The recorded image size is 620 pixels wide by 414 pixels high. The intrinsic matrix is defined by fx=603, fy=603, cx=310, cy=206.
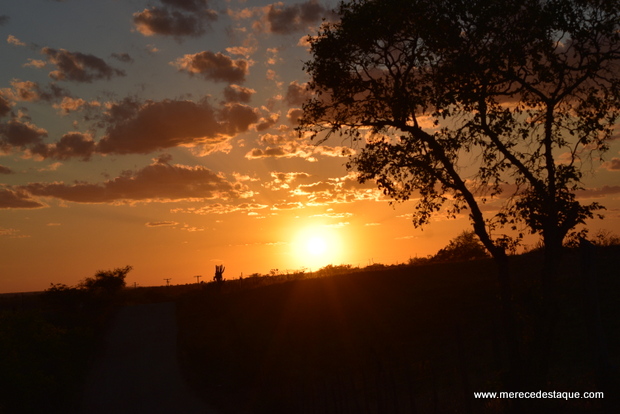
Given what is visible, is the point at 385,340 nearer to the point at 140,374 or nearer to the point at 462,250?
the point at 140,374

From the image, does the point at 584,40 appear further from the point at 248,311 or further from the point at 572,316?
the point at 248,311

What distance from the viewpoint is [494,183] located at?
17031 millimetres

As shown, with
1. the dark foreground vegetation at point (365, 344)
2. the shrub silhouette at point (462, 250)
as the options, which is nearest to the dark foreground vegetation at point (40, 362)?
the dark foreground vegetation at point (365, 344)

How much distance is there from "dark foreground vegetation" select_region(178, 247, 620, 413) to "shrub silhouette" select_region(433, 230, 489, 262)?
914 inches

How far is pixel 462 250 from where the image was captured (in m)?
65.5

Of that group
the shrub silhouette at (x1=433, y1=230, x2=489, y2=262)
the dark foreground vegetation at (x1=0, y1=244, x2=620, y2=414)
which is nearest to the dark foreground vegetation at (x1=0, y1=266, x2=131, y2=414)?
the dark foreground vegetation at (x1=0, y1=244, x2=620, y2=414)

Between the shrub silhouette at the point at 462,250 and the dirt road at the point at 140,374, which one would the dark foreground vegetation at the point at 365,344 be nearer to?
the dirt road at the point at 140,374

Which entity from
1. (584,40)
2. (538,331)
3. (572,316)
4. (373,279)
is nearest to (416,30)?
(584,40)

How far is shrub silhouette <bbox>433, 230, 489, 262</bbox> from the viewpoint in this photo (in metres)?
63.3

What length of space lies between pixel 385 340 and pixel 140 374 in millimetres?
12415

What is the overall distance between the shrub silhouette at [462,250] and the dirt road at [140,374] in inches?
1231

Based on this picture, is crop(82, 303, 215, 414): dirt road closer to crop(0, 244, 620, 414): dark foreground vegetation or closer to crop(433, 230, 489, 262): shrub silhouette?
crop(0, 244, 620, 414): dark foreground vegetation

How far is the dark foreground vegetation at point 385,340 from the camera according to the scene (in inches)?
604

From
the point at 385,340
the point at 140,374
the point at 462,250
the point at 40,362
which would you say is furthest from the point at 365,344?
the point at 462,250
